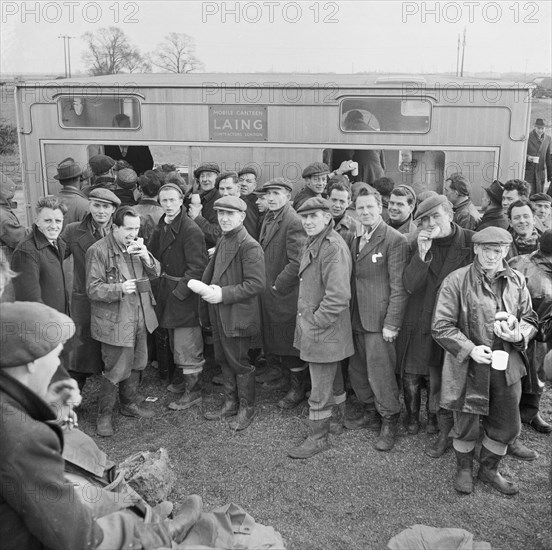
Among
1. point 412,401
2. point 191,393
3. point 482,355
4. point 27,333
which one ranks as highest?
point 27,333

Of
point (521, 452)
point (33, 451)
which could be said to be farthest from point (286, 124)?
point (33, 451)

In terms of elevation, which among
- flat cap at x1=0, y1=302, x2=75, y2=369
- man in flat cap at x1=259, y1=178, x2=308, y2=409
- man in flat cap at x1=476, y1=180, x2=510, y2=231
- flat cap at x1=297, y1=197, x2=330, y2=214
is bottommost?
man in flat cap at x1=259, y1=178, x2=308, y2=409

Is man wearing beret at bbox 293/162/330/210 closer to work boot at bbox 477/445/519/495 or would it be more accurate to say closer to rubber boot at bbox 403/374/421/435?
rubber boot at bbox 403/374/421/435

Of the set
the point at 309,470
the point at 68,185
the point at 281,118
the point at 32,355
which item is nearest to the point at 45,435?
the point at 32,355

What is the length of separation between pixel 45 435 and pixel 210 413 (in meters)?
3.45

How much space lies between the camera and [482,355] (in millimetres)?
4164

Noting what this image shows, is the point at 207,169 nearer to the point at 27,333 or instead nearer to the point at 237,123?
the point at 237,123

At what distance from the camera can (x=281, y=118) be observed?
7418 mm

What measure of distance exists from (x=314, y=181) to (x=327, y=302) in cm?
223

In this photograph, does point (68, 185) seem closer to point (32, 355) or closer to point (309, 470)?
point (309, 470)

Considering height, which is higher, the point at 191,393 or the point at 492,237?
the point at 492,237

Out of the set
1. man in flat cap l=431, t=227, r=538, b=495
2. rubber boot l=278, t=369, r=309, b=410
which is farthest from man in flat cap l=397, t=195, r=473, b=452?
rubber boot l=278, t=369, r=309, b=410

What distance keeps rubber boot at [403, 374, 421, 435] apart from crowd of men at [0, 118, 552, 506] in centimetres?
2

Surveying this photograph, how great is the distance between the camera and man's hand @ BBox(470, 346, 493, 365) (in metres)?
4.16
